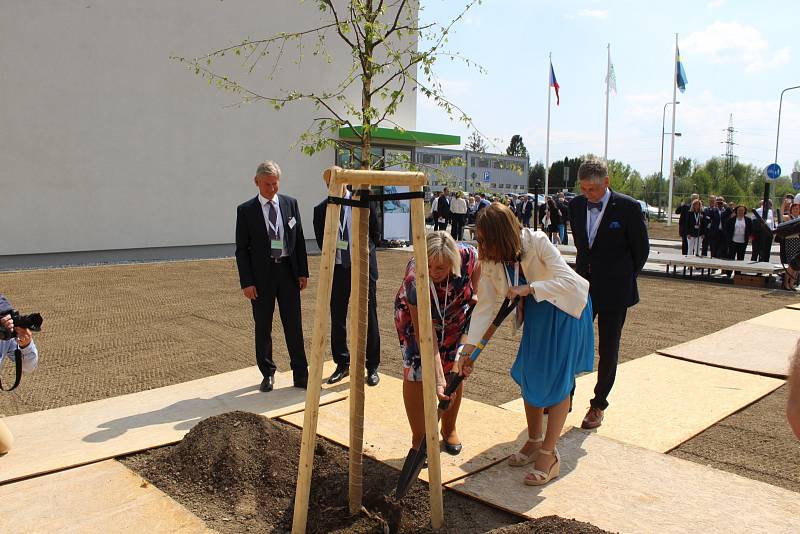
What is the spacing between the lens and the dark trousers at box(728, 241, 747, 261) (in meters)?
16.4

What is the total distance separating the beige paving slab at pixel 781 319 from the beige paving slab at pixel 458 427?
5556mm

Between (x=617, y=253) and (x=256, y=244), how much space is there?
2864 mm

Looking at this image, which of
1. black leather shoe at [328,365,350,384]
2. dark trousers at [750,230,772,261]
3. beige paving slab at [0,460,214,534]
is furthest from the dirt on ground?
dark trousers at [750,230,772,261]

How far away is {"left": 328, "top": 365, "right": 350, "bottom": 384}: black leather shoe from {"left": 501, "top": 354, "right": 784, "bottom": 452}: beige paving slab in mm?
1511

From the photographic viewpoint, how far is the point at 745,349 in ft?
23.5

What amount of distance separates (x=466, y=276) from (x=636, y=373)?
9.99ft

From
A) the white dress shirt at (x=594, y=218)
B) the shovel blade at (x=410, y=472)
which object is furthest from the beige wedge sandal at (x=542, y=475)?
the white dress shirt at (x=594, y=218)

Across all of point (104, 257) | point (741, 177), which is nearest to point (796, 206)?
point (104, 257)

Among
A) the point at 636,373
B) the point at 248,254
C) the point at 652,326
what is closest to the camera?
the point at 248,254

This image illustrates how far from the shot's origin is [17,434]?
4434mm

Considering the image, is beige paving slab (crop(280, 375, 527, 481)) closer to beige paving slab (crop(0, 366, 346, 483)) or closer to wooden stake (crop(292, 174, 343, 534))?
beige paving slab (crop(0, 366, 346, 483))

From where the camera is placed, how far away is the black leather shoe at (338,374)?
573cm

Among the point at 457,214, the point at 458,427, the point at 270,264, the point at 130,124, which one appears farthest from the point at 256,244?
the point at 457,214

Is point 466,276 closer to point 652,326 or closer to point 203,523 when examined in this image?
point 203,523
